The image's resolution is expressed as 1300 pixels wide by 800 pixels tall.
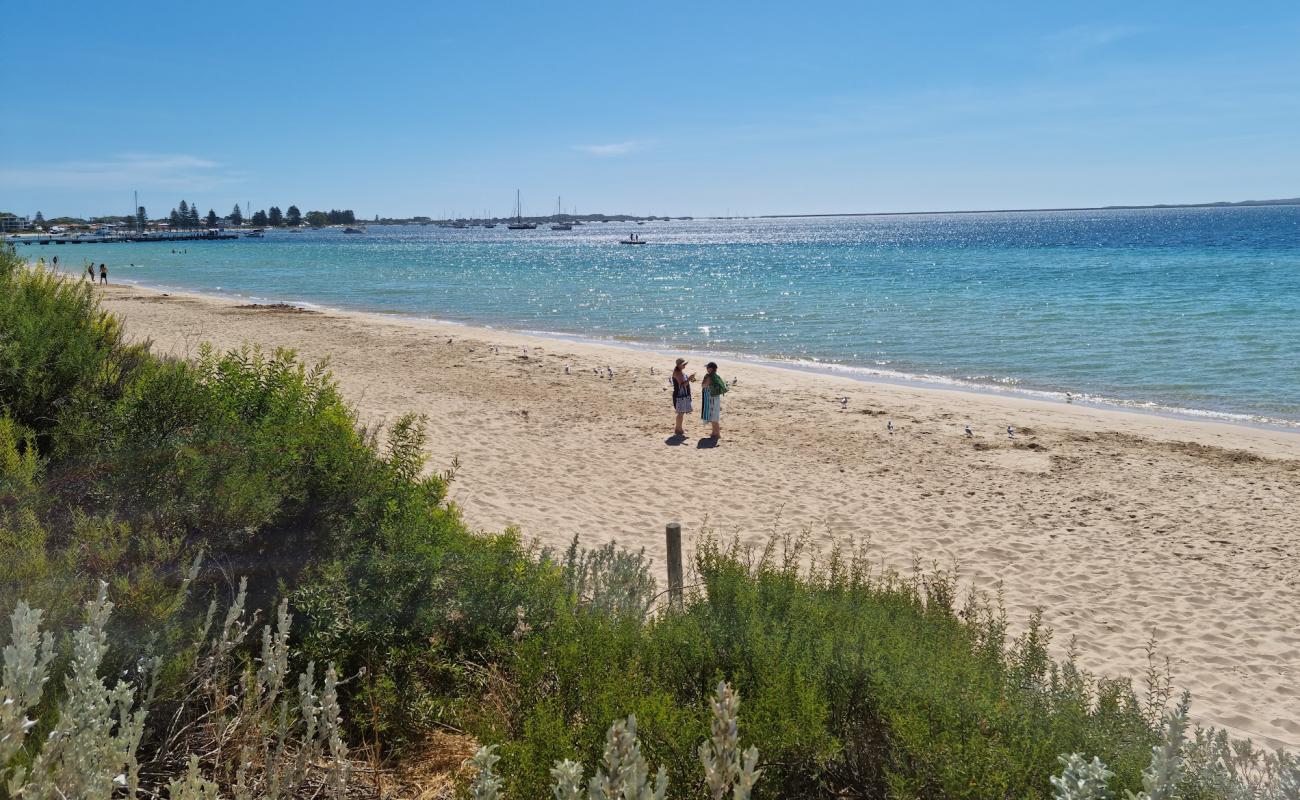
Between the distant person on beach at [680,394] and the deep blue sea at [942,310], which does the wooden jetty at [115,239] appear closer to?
the deep blue sea at [942,310]

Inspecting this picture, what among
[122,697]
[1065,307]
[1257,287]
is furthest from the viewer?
[1257,287]

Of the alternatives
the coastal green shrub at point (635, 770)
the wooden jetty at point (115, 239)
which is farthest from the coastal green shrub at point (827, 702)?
Result: the wooden jetty at point (115, 239)

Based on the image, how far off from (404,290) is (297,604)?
44.0m

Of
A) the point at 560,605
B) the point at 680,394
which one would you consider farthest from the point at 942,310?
the point at 560,605

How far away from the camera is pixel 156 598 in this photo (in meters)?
3.31

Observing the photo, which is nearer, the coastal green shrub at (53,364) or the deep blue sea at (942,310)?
the coastal green shrub at (53,364)

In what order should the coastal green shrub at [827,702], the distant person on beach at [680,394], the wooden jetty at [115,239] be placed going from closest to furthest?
the coastal green shrub at [827,702] → the distant person on beach at [680,394] → the wooden jetty at [115,239]

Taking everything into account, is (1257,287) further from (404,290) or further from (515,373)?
(404,290)

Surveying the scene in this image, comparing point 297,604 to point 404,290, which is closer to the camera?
point 297,604

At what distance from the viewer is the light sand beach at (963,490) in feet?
23.1

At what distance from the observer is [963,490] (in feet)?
34.6

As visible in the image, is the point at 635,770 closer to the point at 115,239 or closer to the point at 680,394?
the point at 680,394

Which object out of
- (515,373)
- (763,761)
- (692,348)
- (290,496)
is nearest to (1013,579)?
(763,761)

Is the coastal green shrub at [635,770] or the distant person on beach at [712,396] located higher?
the coastal green shrub at [635,770]
